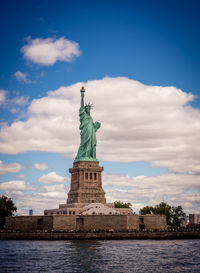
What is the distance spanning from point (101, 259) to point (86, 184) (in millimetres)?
47120

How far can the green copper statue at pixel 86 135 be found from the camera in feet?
332

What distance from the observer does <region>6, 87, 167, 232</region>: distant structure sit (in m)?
85.5

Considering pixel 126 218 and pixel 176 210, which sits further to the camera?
pixel 176 210

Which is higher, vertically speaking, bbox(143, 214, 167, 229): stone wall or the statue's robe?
the statue's robe

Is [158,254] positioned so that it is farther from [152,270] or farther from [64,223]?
[64,223]

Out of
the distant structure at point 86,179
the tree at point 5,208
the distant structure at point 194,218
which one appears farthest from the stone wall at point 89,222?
the distant structure at point 194,218

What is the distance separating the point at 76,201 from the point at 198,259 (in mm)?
47650

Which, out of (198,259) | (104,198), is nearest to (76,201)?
(104,198)

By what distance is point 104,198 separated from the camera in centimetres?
9806

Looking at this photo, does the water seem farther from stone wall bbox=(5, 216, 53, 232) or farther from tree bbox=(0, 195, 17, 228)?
tree bbox=(0, 195, 17, 228)

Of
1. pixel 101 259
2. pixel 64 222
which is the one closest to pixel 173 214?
pixel 64 222

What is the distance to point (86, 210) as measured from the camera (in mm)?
90500

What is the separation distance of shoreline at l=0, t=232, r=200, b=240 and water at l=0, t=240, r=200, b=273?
49.0 ft

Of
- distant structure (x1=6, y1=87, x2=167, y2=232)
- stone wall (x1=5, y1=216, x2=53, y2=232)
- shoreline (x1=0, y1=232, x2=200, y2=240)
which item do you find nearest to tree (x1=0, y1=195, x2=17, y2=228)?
distant structure (x1=6, y1=87, x2=167, y2=232)
